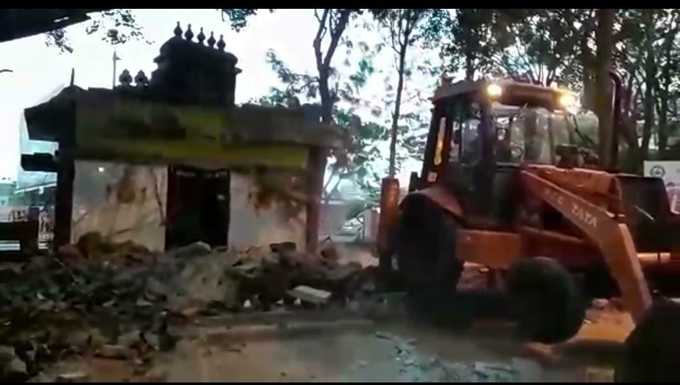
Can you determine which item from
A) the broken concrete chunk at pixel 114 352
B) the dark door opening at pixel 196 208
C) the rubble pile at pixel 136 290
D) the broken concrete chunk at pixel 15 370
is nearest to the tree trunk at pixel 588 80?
the rubble pile at pixel 136 290

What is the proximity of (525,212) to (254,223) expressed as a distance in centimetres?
55

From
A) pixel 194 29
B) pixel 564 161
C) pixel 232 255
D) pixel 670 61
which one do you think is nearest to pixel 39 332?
pixel 232 255

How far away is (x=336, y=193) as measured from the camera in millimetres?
1440

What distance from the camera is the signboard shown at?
1519 mm

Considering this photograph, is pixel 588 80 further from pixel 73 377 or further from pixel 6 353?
pixel 6 353

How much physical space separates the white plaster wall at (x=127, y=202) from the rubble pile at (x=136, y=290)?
0.09ft

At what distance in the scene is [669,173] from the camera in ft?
5.02

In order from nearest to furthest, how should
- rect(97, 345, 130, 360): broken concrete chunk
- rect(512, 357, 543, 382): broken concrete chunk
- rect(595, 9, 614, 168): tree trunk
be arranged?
rect(512, 357, 543, 382): broken concrete chunk → rect(97, 345, 130, 360): broken concrete chunk → rect(595, 9, 614, 168): tree trunk

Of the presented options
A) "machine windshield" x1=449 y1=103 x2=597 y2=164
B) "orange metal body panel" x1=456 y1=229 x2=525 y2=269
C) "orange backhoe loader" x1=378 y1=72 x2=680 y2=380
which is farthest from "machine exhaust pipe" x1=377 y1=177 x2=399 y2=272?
"machine windshield" x1=449 y1=103 x2=597 y2=164

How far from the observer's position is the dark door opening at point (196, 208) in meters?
1.44

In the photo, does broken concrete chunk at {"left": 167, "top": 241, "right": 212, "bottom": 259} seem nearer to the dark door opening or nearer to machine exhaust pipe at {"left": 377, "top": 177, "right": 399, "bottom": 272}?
the dark door opening

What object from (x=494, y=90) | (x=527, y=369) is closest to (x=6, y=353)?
(x=527, y=369)

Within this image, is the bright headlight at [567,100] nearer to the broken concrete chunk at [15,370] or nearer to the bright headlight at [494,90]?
the bright headlight at [494,90]

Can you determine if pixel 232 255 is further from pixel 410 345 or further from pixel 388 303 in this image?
pixel 410 345
